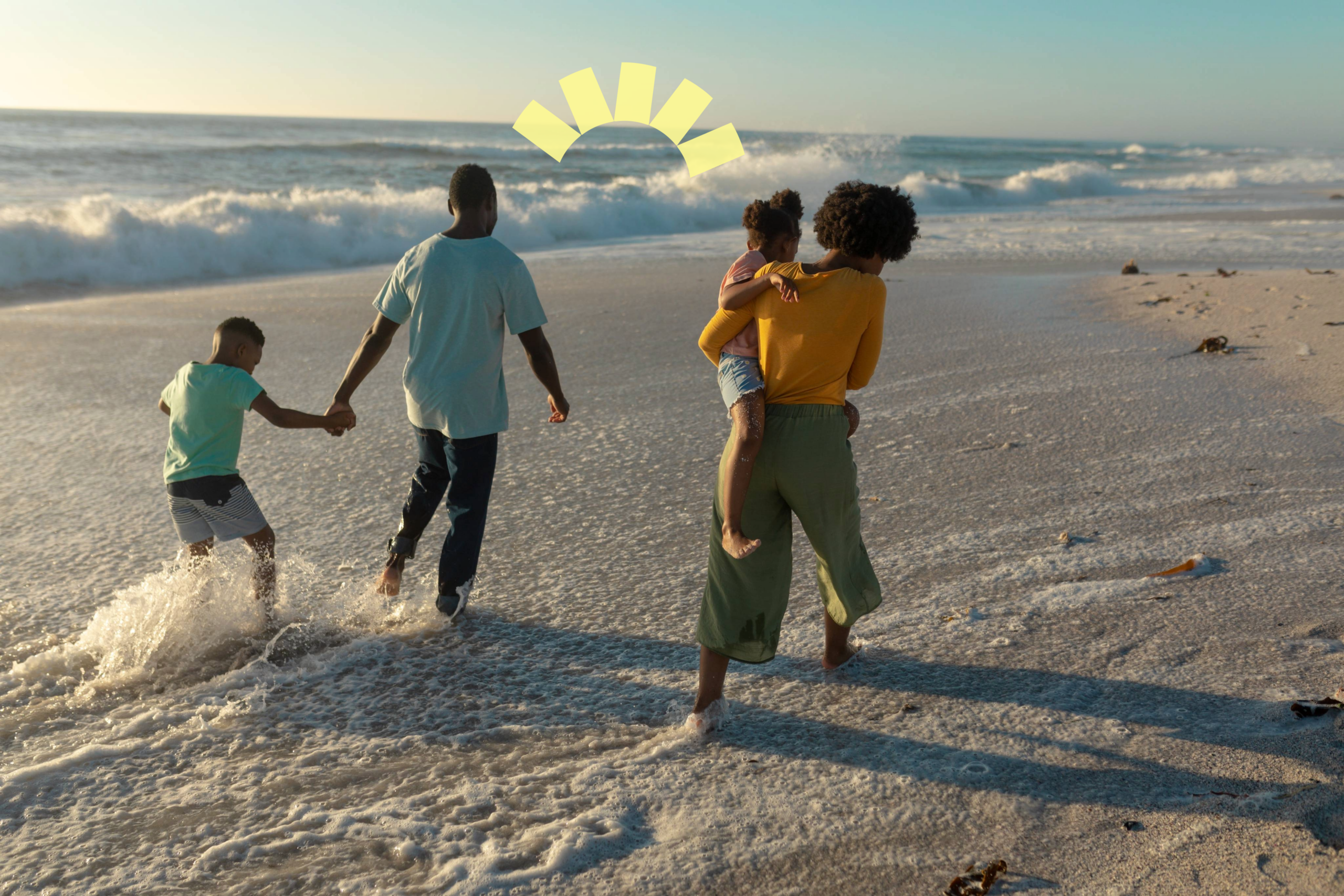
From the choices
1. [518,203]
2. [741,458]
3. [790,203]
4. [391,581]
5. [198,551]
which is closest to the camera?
[741,458]

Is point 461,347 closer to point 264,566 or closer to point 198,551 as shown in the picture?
point 264,566

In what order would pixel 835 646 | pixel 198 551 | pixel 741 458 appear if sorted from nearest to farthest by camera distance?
1. pixel 741 458
2. pixel 835 646
3. pixel 198 551

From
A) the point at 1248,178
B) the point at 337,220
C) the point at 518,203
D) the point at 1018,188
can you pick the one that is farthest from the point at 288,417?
the point at 1248,178

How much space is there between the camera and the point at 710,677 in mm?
2848

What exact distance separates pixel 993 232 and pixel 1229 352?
11.8 meters

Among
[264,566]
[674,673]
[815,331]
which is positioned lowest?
[674,673]

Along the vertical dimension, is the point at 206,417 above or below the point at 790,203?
below

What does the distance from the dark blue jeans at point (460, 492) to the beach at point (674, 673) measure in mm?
232

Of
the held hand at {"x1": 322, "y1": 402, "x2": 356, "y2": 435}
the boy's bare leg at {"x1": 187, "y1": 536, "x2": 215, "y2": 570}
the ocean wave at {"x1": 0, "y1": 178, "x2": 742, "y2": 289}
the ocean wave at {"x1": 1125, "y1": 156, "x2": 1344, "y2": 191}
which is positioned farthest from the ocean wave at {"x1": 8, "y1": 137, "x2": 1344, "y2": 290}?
the held hand at {"x1": 322, "y1": 402, "x2": 356, "y2": 435}

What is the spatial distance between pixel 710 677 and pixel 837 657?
60cm

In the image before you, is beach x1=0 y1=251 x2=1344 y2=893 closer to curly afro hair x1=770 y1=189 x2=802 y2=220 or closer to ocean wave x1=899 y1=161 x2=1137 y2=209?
curly afro hair x1=770 y1=189 x2=802 y2=220

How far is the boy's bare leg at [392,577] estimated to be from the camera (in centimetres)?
381

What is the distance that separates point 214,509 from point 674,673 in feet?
5.80

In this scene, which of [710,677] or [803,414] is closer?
[803,414]
